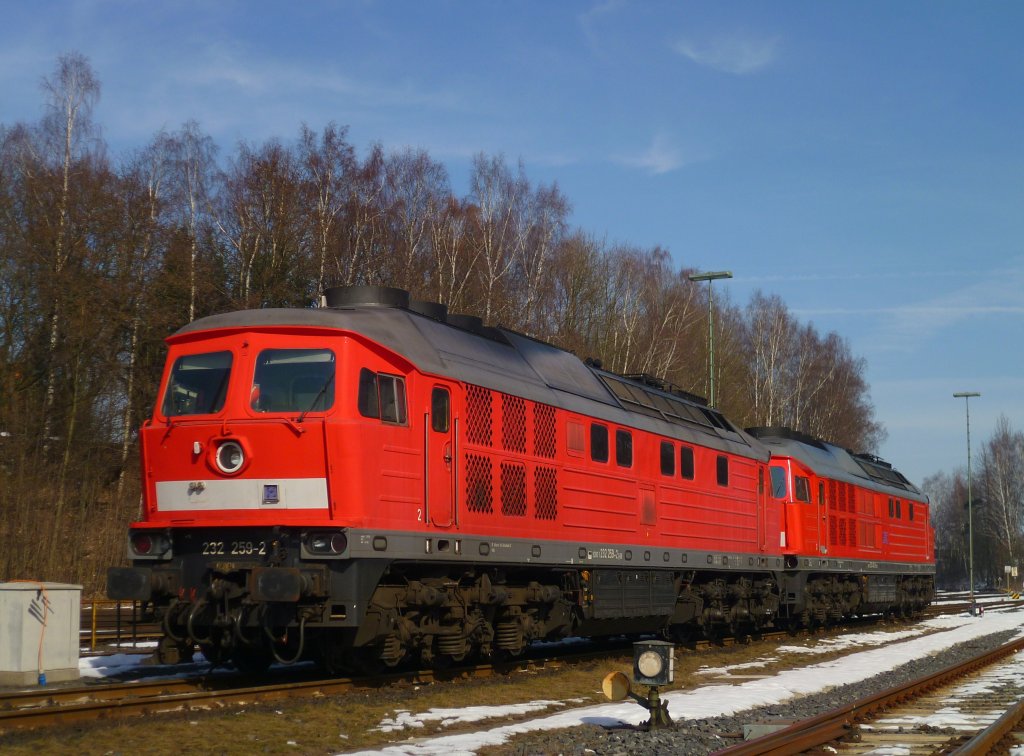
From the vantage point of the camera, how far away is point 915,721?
12.2 m

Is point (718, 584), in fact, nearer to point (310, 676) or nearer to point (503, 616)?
point (503, 616)

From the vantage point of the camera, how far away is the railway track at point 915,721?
1012 centimetres

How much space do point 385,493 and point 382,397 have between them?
1.11m

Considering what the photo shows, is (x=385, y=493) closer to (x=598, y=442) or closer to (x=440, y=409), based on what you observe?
(x=440, y=409)

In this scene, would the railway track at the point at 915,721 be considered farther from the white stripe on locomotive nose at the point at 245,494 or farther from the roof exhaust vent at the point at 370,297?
the roof exhaust vent at the point at 370,297

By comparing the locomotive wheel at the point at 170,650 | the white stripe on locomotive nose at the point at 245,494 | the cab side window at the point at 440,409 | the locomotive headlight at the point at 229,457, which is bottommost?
the locomotive wheel at the point at 170,650

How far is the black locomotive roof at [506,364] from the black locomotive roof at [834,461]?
5.26 metres

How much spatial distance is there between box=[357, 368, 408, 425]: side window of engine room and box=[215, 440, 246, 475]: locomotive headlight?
142 cm

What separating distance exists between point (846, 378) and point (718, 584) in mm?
56569

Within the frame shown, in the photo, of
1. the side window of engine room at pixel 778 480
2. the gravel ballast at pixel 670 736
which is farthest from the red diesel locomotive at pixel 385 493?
the side window of engine room at pixel 778 480

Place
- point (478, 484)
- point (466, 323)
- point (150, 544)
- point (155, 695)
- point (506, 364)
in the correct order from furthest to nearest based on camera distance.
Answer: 1. point (466, 323)
2. point (506, 364)
3. point (478, 484)
4. point (150, 544)
5. point (155, 695)

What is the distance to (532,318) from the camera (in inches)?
1783

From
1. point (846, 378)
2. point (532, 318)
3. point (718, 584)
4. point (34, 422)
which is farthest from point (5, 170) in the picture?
point (846, 378)

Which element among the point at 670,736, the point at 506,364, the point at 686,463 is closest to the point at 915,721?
the point at 670,736
